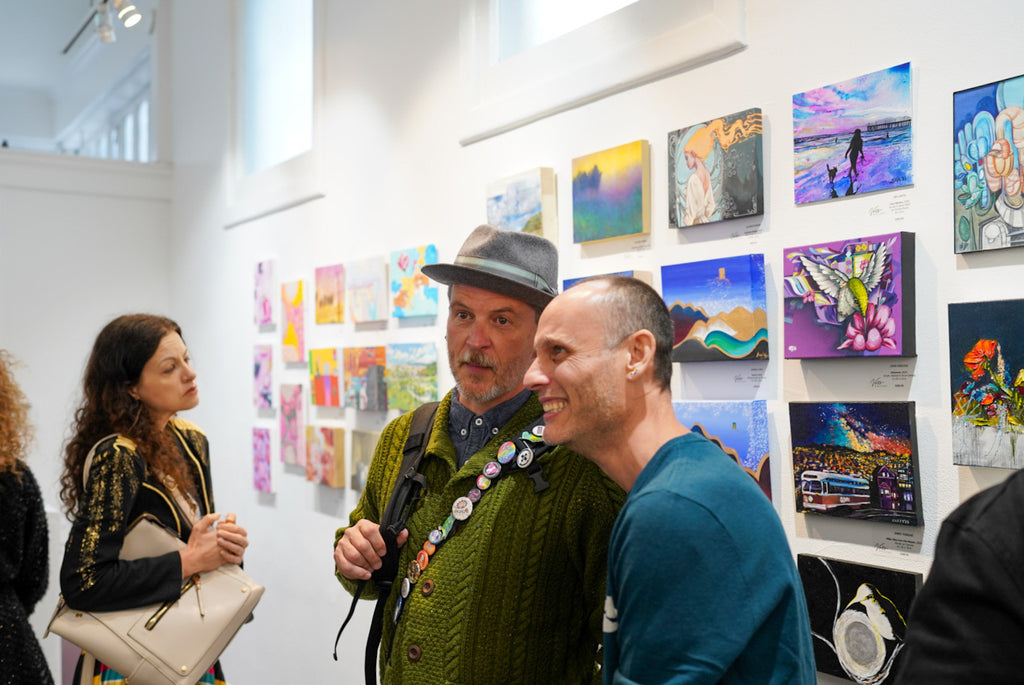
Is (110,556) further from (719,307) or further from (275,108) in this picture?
(275,108)

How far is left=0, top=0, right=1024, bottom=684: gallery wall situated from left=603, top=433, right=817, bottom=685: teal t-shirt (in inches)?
34.8

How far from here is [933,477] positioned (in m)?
2.11

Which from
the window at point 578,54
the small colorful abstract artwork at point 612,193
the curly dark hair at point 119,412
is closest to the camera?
the window at point 578,54

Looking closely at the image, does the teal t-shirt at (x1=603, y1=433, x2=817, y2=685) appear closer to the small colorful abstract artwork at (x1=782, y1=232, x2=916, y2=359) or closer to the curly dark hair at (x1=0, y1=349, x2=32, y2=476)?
the small colorful abstract artwork at (x1=782, y1=232, x2=916, y2=359)

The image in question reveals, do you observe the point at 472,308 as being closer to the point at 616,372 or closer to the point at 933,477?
the point at 616,372

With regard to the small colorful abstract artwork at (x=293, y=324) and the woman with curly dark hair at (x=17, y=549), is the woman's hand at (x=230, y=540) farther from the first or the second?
the small colorful abstract artwork at (x=293, y=324)

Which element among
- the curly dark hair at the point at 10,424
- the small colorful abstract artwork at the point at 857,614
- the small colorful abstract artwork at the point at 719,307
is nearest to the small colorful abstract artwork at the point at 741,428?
the small colorful abstract artwork at the point at 719,307

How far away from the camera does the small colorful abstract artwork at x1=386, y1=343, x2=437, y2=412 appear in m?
3.86

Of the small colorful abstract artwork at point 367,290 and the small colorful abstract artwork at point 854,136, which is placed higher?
the small colorful abstract artwork at point 854,136

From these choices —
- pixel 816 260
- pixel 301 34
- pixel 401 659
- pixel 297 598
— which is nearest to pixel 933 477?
pixel 816 260

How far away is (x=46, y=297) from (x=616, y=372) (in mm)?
5971

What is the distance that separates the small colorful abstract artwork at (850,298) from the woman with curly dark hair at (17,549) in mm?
2304

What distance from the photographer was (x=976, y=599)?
3.02 ft

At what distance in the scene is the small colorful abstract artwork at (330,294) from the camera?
4.54 m
